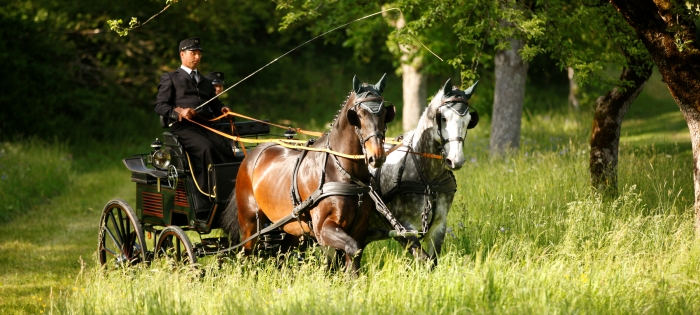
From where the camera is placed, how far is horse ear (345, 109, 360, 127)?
598cm

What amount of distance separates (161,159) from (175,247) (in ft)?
2.86

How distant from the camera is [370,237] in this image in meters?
6.61

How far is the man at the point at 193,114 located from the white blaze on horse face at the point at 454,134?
7.52 feet

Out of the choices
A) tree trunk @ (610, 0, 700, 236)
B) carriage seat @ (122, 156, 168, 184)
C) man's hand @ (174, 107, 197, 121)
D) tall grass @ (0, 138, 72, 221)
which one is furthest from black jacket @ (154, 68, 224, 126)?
tall grass @ (0, 138, 72, 221)

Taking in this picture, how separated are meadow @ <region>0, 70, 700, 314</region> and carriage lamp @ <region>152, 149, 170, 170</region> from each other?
3.07 ft

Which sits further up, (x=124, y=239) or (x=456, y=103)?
(x=456, y=103)

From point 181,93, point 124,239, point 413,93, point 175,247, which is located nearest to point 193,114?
point 181,93

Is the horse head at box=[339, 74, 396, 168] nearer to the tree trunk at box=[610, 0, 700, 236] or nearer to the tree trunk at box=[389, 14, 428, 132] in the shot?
the tree trunk at box=[610, 0, 700, 236]

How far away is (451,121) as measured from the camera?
6406mm

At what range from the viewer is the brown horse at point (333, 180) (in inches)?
234

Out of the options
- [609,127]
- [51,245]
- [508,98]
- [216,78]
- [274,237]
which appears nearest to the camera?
[274,237]

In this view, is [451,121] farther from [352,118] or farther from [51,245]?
[51,245]

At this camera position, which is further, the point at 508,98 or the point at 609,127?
the point at 508,98

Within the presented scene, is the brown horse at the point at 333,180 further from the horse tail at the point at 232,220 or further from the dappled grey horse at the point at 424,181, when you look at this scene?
the dappled grey horse at the point at 424,181
